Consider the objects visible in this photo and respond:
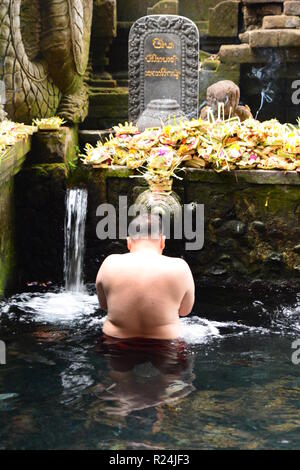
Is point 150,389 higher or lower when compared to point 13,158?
lower

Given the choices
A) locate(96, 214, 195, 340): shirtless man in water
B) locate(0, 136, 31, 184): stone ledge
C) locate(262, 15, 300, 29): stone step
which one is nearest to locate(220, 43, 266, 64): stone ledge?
locate(262, 15, 300, 29): stone step

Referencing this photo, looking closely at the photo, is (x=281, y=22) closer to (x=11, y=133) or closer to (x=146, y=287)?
(x=11, y=133)

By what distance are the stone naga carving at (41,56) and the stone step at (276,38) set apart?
3461mm

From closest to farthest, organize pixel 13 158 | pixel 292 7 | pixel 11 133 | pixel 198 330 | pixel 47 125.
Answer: pixel 198 330 → pixel 13 158 → pixel 11 133 → pixel 47 125 → pixel 292 7

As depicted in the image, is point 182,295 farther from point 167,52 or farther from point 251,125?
point 167,52

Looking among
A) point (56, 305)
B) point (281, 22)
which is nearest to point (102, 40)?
point (281, 22)

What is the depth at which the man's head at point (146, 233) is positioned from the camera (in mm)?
5141

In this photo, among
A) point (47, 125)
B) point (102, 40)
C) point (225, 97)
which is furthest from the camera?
point (102, 40)

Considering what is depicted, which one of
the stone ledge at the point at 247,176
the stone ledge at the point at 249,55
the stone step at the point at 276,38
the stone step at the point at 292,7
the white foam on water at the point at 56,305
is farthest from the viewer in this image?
the stone step at the point at 292,7

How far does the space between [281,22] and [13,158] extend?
6.99 meters

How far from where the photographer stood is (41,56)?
9211mm

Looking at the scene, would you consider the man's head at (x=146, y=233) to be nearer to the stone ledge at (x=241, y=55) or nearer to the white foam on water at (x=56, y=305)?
the white foam on water at (x=56, y=305)

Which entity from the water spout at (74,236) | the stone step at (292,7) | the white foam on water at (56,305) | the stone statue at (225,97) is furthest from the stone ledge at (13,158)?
the stone step at (292,7)
